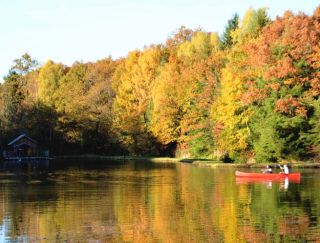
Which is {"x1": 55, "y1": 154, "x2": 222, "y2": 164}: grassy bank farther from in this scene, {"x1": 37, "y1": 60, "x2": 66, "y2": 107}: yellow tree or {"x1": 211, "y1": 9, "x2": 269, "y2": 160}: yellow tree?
{"x1": 37, "y1": 60, "x2": 66, "y2": 107}: yellow tree

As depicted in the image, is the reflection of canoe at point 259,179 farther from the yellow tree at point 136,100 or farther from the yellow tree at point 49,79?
the yellow tree at point 49,79

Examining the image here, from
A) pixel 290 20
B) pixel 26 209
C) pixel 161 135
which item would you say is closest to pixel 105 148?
pixel 161 135

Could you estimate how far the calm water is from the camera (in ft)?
96.6

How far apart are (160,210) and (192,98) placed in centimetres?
5784

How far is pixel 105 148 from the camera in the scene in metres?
118

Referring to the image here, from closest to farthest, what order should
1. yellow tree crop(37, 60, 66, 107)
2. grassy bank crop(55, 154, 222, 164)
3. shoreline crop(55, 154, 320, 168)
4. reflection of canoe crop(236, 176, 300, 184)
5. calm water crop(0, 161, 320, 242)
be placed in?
calm water crop(0, 161, 320, 242) < reflection of canoe crop(236, 176, 300, 184) < shoreline crop(55, 154, 320, 168) < grassy bank crop(55, 154, 222, 164) < yellow tree crop(37, 60, 66, 107)

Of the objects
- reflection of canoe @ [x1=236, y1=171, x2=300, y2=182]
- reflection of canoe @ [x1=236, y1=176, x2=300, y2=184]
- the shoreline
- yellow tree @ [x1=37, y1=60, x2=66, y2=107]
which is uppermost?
yellow tree @ [x1=37, y1=60, x2=66, y2=107]

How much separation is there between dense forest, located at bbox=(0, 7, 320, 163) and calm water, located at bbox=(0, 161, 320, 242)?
45.8 feet

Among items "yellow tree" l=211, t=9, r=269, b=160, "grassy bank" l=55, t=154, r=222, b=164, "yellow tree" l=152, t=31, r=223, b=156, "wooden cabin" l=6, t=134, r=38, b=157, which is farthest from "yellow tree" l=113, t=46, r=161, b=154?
"yellow tree" l=211, t=9, r=269, b=160

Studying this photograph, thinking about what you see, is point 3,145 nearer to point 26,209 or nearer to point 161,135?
point 161,135

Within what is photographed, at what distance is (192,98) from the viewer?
95.0m

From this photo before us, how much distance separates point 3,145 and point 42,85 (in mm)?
28583

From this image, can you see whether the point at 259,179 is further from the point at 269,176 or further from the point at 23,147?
the point at 23,147

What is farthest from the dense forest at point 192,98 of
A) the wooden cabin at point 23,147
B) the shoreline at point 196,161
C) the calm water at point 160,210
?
the calm water at point 160,210
